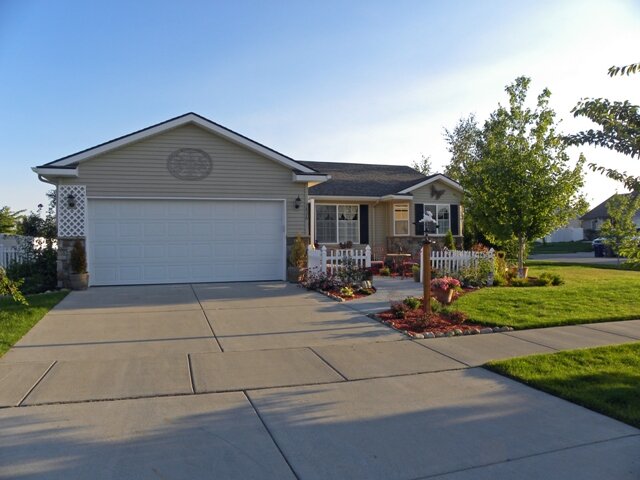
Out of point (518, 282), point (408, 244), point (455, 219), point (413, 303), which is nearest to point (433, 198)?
point (455, 219)

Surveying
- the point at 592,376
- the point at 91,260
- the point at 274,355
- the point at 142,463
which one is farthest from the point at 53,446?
the point at 91,260

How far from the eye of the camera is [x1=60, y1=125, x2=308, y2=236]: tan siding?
43.9 ft

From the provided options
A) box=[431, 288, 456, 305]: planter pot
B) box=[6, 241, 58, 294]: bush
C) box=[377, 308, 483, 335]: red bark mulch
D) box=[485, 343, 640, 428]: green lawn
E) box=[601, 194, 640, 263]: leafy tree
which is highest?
box=[601, 194, 640, 263]: leafy tree

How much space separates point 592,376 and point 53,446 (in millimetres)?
5346

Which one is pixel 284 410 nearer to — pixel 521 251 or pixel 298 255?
pixel 298 255

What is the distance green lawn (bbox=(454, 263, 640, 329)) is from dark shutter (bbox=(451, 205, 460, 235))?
8200 millimetres

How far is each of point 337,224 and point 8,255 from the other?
36.0 ft

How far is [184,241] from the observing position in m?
13.9

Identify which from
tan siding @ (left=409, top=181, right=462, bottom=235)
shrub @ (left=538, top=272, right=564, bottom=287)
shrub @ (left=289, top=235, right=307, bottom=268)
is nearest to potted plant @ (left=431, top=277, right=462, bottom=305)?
shrub @ (left=289, top=235, right=307, bottom=268)

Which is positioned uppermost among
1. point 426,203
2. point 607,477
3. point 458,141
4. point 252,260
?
point 458,141

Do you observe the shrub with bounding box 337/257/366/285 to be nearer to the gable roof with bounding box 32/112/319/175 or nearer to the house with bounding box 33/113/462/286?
the house with bounding box 33/113/462/286

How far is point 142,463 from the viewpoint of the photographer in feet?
12.4

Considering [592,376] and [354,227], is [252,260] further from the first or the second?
[592,376]

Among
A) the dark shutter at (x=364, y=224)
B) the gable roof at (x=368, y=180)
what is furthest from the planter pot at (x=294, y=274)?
the dark shutter at (x=364, y=224)
